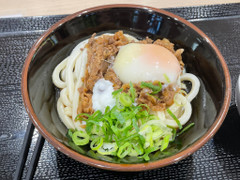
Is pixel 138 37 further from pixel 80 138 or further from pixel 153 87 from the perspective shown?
pixel 80 138

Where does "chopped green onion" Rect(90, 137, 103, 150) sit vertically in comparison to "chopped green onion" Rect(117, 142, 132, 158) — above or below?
below

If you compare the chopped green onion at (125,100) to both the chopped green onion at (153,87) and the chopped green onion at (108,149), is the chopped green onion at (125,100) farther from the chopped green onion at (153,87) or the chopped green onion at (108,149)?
the chopped green onion at (108,149)

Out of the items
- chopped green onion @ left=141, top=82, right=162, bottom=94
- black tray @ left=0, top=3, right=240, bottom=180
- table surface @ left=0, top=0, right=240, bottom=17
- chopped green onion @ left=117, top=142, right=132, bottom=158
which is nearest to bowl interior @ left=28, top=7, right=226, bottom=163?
chopped green onion @ left=117, top=142, right=132, bottom=158

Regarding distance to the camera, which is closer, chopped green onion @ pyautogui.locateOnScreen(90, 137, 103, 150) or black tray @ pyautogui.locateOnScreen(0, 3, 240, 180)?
chopped green onion @ pyautogui.locateOnScreen(90, 137, 103, 150)

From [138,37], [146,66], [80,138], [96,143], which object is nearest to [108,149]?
[96,143]

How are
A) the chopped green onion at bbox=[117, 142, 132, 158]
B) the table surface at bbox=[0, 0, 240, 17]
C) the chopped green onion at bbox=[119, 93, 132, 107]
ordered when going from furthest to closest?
the table surface at bbox=[0, 0, 240, 17]
the chopped green onion at bbox=[119, 93, 132, 107]
the chopped green onion at bbox=[117, 142, 132, 158]

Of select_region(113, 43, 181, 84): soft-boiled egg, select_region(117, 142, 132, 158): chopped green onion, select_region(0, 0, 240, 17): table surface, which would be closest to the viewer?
select_region(117, 142, 132, 158): chopped green onion

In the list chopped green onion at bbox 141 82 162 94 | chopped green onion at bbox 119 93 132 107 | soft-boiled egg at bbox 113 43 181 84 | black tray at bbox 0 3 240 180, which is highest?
soft-boiled egg at bbox 113 43 181 84

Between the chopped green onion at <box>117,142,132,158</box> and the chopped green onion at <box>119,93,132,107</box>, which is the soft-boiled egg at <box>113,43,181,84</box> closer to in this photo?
the chopped green onion at <box>119,93,132,107</box>
